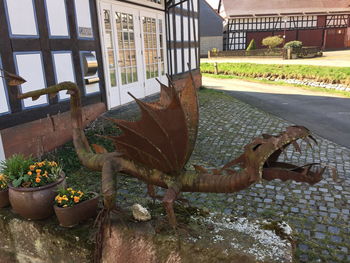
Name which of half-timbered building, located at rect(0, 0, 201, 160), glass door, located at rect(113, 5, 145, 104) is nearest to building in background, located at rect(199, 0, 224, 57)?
half-timbered building, located at rect(0, 0, 201, 160)

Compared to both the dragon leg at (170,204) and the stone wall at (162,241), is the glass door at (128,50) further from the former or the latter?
the dragon leg at (170,204)

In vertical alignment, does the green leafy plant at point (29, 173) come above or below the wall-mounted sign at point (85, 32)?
below

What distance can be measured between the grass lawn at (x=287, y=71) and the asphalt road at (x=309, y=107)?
2583 mm

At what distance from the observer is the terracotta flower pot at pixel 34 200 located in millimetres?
2295

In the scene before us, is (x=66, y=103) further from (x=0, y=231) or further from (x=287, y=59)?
(x=287, y=59)

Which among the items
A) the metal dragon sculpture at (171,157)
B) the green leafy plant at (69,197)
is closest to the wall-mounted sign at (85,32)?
the metal dragon sculpture at (171,157)

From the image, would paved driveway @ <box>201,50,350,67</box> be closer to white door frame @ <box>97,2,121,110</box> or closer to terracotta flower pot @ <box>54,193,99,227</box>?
white door frame @ <box>97,2,121,110</box>

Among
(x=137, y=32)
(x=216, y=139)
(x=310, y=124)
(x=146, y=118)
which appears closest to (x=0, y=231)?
(x=146, y=118)

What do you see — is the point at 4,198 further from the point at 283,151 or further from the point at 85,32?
the point at 85,32

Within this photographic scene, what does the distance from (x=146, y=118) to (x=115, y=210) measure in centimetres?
65

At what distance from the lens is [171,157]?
1966 mm

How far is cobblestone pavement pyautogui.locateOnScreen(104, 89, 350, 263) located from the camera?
126 inches

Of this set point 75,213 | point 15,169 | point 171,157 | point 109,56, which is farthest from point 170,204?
point 109,56

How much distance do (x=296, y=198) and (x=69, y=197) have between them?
315 cm
